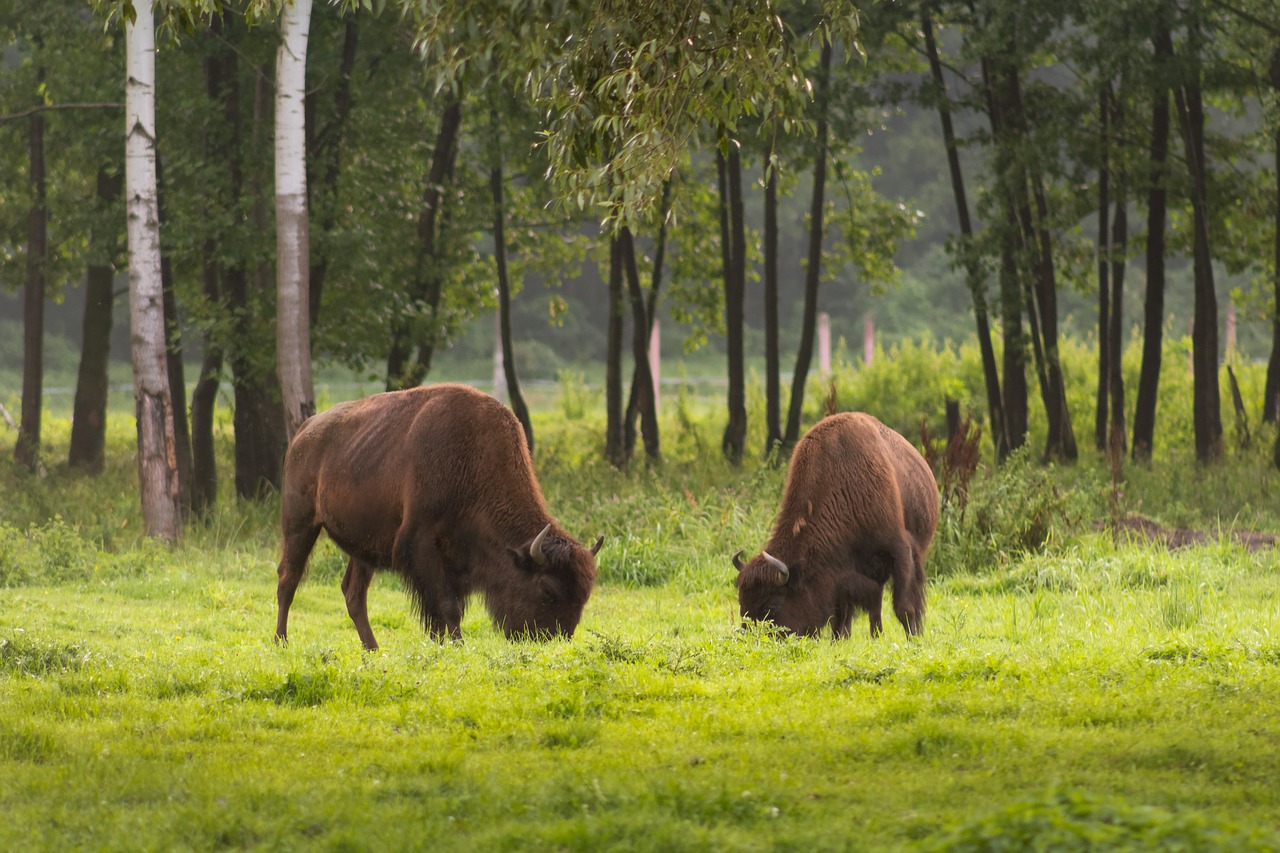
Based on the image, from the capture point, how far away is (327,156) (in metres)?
19.0

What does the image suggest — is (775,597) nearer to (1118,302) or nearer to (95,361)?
(1118,302)

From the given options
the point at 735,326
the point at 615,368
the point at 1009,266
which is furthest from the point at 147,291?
the point at 1009,266

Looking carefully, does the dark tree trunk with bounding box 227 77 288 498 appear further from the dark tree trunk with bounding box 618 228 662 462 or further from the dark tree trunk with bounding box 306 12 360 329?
the dark tree trunk with bounding box 618 228 662 462

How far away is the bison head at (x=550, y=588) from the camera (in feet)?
29.2

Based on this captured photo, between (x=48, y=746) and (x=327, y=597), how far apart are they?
241 inches

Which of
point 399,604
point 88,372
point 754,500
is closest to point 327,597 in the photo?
point 399,604

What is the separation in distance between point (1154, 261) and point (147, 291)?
42.2 feet

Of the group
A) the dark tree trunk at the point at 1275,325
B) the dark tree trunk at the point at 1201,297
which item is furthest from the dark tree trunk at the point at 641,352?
the dark tree trunk at the point at 1275,325

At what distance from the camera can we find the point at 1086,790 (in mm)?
5273

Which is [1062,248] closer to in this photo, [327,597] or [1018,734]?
[327,597]

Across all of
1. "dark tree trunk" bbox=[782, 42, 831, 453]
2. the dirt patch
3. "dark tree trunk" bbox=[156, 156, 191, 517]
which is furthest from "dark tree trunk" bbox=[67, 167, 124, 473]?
the dirt patch

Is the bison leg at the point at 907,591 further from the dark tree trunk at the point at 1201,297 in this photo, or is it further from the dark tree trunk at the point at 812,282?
the dark tree trunk at the point at 812,282

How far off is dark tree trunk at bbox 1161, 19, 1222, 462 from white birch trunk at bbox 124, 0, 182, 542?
506 inches

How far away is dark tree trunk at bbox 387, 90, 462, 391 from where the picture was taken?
19531 mm
